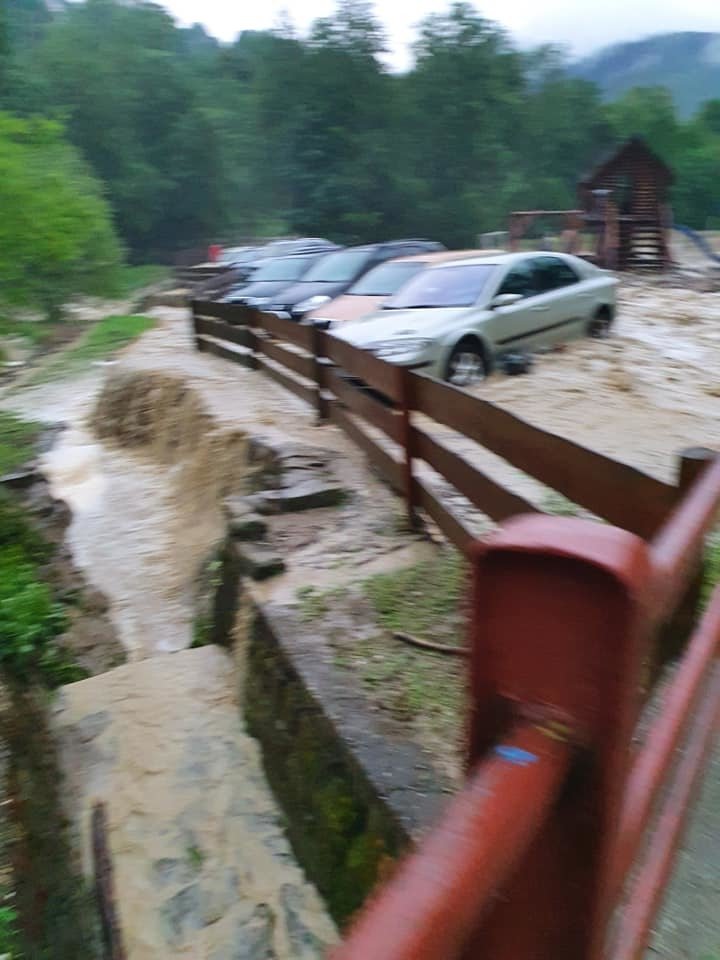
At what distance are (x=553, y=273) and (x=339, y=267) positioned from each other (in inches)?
155

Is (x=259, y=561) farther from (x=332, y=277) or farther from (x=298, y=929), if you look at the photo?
(x=332, y=277)

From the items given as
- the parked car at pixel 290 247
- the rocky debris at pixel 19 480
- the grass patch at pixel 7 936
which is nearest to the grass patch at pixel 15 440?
the rocky debris at pixel 19 480

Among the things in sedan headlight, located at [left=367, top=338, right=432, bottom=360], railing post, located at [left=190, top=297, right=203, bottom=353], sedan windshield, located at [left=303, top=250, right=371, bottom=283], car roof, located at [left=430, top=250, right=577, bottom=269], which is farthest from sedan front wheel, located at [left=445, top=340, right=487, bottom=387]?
railing post, located at [left=190, top=297, right=203, bottom=353]

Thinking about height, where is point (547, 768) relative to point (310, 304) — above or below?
above

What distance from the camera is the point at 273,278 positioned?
1538 centimetres

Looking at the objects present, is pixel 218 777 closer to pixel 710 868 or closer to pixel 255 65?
pixel 710 868

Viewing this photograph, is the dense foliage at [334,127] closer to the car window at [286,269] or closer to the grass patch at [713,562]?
the car window at [286,269]

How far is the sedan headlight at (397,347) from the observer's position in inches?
319

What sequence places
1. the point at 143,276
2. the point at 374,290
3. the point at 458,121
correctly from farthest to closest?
1. the point at 143,276
2. the point at 458,121
3. the point at 374,290

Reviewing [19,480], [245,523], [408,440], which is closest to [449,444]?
[408,440]

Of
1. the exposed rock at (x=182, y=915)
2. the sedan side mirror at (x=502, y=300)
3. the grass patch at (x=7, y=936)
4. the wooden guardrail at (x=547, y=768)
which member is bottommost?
the exposed rock at (x=182, y=915)

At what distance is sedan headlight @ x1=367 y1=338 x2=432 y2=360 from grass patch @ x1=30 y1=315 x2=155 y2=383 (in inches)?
381

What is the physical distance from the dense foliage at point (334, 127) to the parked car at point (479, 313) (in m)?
30.5

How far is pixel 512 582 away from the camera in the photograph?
0.90 m
